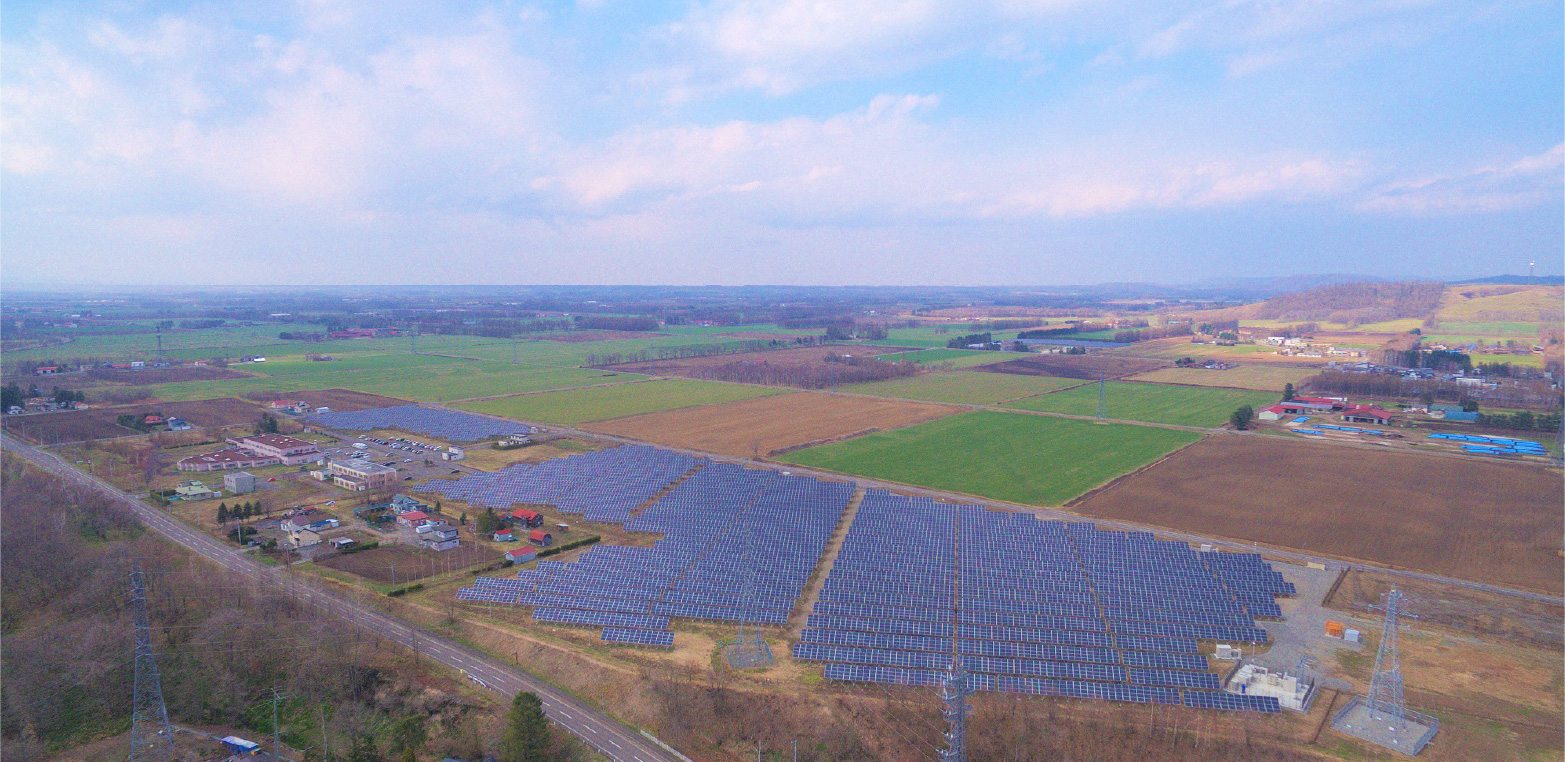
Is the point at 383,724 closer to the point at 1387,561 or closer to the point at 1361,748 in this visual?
the point at 1361,748

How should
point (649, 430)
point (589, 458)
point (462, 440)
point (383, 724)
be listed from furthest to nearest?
point (649, 430), point (462, 440), point (589, 458), point (383, 724)

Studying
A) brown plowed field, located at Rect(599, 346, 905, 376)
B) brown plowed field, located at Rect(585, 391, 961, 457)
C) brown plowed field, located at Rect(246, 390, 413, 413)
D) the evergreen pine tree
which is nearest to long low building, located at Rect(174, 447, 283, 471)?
brown plowed field, located at Rect(246, 390, 413, 413)

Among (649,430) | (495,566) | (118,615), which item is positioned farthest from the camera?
(649,430)

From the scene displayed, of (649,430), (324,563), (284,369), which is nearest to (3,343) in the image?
(284,369)

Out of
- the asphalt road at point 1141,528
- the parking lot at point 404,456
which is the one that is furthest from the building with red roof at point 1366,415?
the parking lot at point 404,456

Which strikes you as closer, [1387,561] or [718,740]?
[718,740]

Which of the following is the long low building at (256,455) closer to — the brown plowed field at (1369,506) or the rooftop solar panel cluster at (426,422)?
the rooftop solar panel cluster at (426,422)

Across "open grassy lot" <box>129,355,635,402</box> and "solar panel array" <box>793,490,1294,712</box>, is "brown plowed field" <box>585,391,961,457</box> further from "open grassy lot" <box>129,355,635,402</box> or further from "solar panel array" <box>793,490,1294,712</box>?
"open grassy lot" <box>129,355,635,402</box>
